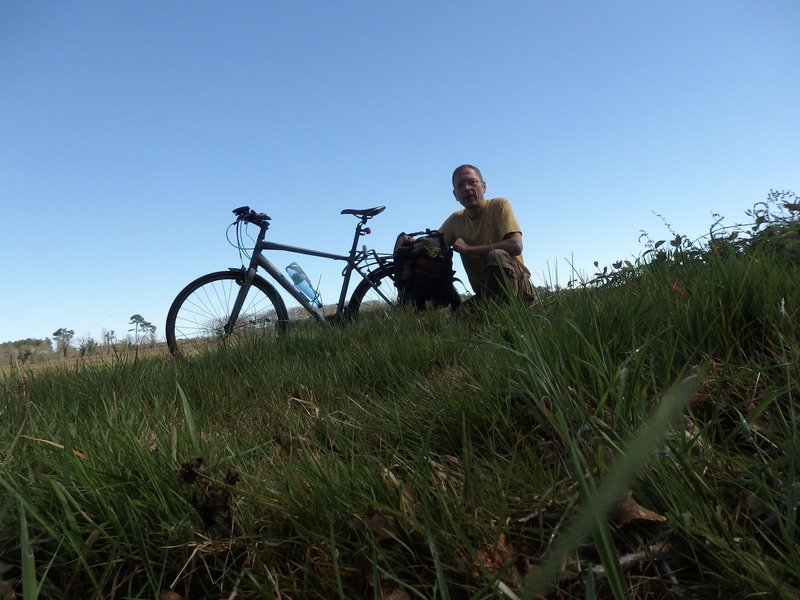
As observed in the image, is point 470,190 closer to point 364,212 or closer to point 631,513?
point 364,212


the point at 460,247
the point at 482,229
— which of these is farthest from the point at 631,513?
the point at 482,229

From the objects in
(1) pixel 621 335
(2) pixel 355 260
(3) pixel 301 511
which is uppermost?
(2) pixel 355 260

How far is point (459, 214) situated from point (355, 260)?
1.65 meters

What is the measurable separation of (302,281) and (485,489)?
532 cm

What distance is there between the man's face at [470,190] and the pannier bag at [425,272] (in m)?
0.43

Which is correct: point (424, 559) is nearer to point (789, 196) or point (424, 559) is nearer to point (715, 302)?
point (715, 302)

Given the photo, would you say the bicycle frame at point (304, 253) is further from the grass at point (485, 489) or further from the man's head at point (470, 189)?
the grass at point (485, 489)

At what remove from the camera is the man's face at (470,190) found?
4961 millimetres

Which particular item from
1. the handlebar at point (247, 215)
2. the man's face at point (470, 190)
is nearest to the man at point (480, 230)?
the man's face at point (470, 190)

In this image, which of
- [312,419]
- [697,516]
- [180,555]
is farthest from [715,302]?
[180,555]

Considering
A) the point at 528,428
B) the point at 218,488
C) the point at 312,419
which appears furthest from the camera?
the point at 312,419

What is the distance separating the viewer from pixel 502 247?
470 cm

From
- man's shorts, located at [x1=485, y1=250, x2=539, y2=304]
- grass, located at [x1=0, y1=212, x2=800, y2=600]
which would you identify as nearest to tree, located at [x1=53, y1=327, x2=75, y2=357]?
grass, located at [x1=0, y1=212, x2=800, y2=600]

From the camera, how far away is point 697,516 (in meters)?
1.03
